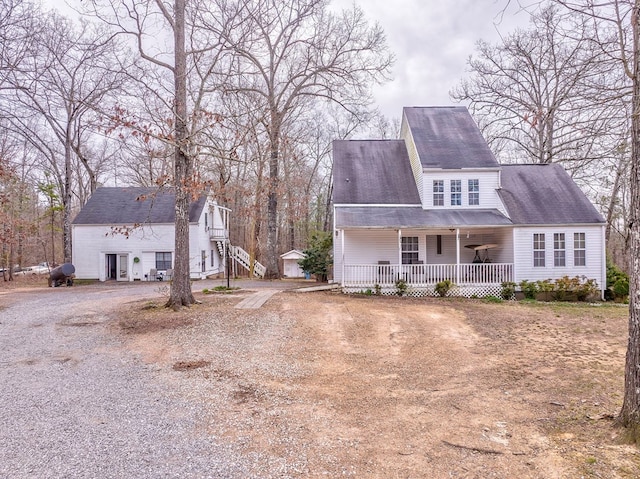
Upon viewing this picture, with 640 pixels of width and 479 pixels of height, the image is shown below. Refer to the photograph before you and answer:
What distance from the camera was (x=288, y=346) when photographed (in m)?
8.04

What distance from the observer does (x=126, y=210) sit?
24.7 metres

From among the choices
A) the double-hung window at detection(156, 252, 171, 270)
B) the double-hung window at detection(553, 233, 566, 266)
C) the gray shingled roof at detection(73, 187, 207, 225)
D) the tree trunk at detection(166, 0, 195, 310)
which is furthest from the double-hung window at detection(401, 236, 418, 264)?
the double-hung window at detection(156, 252, 171, 270)

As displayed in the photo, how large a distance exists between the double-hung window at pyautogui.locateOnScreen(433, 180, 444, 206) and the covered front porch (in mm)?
1331

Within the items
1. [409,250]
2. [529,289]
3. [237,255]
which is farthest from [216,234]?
[529,289]

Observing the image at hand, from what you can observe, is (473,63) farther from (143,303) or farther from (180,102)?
(143,303)

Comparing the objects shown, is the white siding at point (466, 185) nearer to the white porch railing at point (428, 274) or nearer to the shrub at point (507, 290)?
the white porch railing at point (428, 274)

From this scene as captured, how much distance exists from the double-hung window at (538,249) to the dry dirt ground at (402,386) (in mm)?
4310

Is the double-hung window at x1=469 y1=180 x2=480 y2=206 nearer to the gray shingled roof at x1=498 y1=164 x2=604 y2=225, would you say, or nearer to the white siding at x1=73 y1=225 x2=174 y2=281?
the gray shingled roof at x1=498 y1=164 x2=604 y2=225

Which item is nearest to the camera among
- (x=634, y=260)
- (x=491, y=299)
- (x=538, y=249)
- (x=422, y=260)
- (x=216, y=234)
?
(x=634, y=260)

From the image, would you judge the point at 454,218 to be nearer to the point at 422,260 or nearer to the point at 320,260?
Result: the point at 422,260

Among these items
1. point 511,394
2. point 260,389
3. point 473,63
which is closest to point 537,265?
point 473,63

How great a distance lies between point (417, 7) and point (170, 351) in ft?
39.8

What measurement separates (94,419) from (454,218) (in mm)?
14064

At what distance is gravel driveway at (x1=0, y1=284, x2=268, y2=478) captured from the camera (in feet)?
11.6
